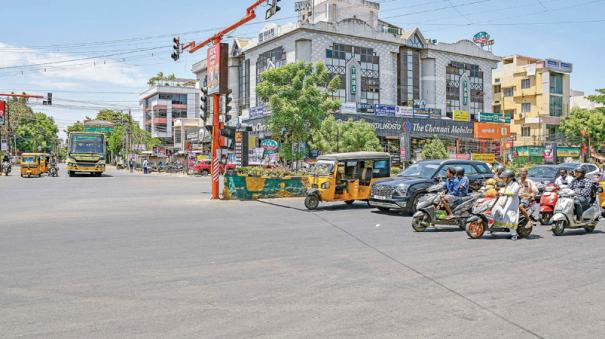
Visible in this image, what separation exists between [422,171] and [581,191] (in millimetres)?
5157

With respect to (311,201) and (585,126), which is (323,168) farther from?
(585,126)

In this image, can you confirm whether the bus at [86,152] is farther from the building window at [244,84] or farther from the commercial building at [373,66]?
the building window at [244,84]

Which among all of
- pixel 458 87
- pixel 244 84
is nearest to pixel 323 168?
pixel 244 84

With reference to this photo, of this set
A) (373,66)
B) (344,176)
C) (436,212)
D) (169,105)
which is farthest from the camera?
(169,105)

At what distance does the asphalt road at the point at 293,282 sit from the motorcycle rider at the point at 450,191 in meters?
0.63

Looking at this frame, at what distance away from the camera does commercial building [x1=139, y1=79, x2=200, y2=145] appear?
332ft

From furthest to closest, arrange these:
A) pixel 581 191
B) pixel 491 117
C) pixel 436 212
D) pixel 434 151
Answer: pixel 491 117 < pixel 434 151 < pixel 436 212 < pixel 581 191

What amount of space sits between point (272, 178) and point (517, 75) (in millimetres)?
60943

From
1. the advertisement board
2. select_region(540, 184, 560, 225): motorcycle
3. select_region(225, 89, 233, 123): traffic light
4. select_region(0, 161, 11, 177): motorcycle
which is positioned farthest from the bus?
select_region(540, 184, 560, 225): motorcycle

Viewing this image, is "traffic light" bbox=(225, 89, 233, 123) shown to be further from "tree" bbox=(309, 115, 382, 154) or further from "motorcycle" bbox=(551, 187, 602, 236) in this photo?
"tree" bbox=(309, 115, 382, 154)

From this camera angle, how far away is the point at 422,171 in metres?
16.6

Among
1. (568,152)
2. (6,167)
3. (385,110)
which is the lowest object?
(6,167)

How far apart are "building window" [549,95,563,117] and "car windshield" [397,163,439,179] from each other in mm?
61182

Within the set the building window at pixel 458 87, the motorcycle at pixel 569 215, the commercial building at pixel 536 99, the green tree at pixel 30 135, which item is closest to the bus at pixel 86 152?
the motorcycle at pixel 569 215
